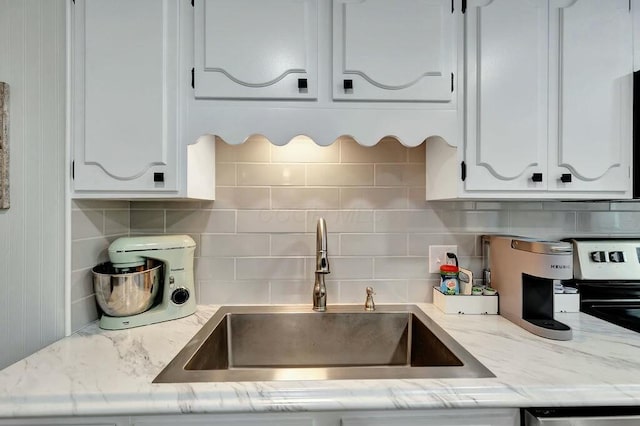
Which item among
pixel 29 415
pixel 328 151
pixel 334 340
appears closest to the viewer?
pixel 29 415

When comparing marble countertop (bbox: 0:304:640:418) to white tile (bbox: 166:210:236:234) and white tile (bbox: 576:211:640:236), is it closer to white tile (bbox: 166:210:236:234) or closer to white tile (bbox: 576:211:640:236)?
white tile (bbox: 166:210:236:234)

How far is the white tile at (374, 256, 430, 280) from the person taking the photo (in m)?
1.45

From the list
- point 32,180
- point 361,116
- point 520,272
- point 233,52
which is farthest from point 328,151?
point 32,180

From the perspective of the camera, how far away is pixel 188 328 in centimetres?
118

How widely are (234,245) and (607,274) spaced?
1548 mm

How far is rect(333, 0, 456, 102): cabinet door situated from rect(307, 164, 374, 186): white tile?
36cm

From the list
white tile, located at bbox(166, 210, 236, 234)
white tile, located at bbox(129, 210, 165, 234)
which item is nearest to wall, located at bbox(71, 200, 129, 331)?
white tile, located at bbox(129, 210, 165, 234)

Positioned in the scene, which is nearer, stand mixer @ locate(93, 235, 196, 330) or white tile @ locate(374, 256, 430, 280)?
stand mixer @ locate(93, 235, 196, 330)

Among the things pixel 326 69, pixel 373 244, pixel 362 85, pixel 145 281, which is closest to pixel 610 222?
pixel 373 244

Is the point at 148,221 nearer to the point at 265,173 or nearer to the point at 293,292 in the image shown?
the point at 265,173

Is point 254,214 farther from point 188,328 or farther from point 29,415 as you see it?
point 29,415

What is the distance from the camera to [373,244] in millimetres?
1449

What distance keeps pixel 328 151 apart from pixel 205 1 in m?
0.68

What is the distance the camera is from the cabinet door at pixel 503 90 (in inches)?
44.9
